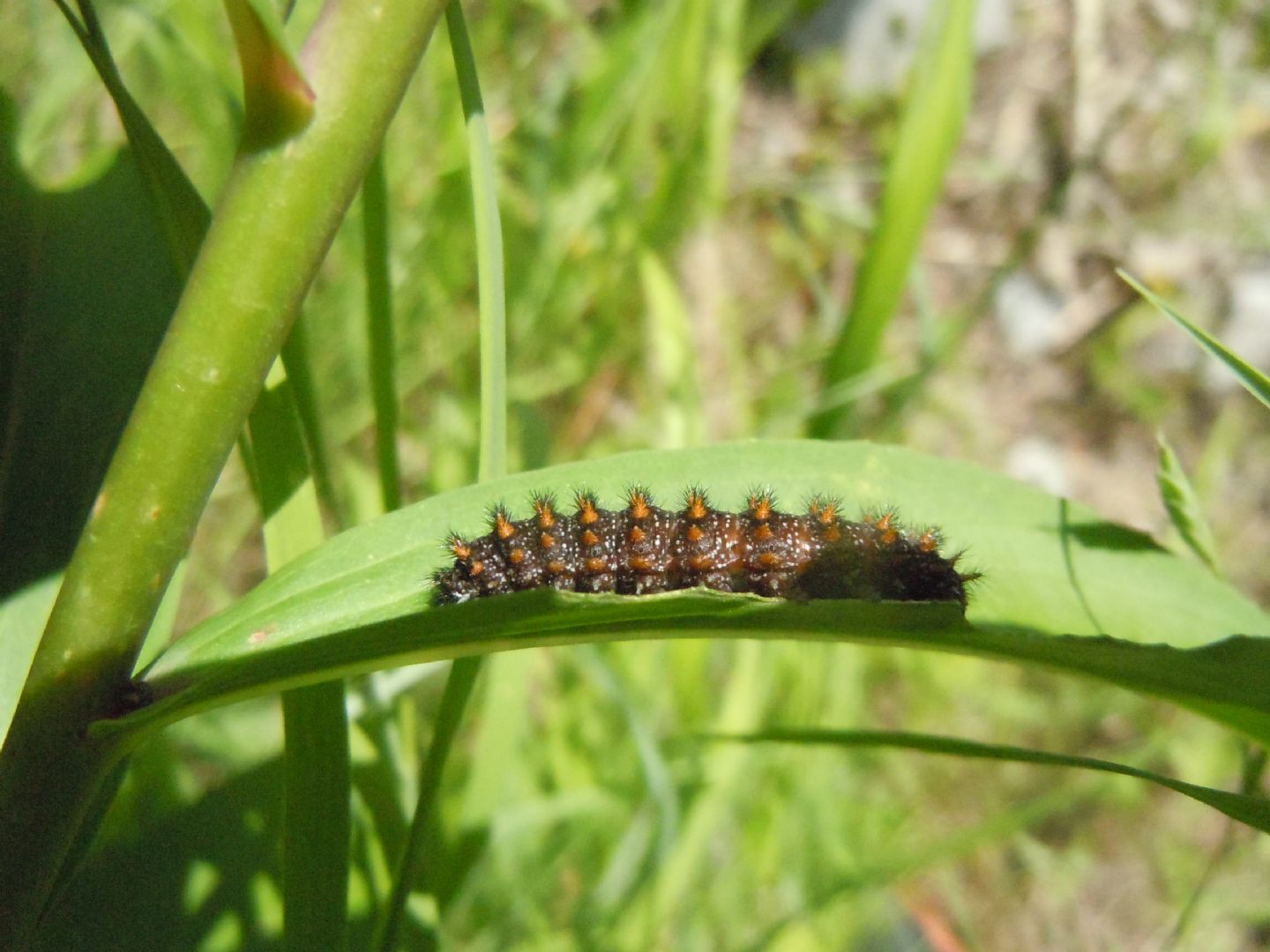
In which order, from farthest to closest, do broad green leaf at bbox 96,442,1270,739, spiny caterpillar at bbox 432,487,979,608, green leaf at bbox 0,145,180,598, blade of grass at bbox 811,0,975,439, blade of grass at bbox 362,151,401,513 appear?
blade of grass at bbox 811,0,975,439
spiny caterpillar at bbox 432,487,979,608
blade of grass at bbox 362,151,401,513
green leaf at bbox 0,145,180,598
broad green leaf at bbox 96,442,1270,739

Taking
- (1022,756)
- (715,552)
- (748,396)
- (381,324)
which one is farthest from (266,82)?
(748,396)

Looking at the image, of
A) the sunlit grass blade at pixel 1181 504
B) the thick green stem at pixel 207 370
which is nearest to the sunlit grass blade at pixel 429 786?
the thick green stem at pixel 207 370

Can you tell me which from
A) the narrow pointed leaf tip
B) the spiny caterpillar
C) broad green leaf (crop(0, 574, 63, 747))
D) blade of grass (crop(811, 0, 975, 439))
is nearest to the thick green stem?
the narrow pointed leaf tip

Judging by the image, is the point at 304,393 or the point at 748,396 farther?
the point at 748,396

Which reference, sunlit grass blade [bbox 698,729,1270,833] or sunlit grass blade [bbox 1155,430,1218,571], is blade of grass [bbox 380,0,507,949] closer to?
sunlit grass blade [bbox 698,729,1270,833]

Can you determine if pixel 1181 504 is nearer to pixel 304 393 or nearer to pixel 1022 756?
pixel 1022 756

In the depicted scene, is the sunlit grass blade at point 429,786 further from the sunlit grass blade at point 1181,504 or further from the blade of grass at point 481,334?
the sunlit grass blade at point 1181,504
